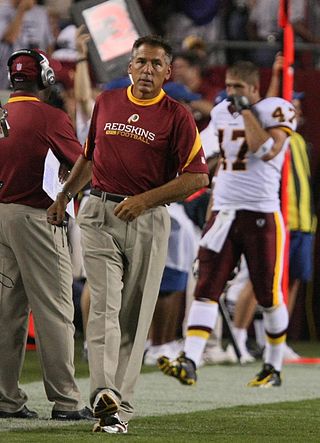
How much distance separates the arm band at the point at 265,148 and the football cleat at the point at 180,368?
5.11ft

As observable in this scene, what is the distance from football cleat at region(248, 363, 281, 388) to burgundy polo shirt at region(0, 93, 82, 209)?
9.71 ft

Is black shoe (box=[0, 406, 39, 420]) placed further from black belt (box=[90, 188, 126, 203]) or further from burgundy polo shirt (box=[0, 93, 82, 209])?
black belt (box=[90, 188, 126, 203])

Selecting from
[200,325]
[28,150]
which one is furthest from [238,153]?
[28,150]

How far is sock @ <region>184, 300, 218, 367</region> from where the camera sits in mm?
9633

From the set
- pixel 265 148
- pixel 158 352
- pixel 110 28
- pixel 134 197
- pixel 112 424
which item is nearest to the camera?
pixel 112 424

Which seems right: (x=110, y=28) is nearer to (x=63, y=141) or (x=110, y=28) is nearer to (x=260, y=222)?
(x=260, y=222)

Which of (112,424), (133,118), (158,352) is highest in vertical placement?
(133,118)

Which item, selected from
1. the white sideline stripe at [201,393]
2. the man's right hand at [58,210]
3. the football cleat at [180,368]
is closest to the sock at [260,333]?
the white sideline stripe at [201,393]

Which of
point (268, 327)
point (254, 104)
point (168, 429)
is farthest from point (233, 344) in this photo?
point (168, 429)

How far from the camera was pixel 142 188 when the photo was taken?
7043 mm

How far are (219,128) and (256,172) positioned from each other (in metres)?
0.42

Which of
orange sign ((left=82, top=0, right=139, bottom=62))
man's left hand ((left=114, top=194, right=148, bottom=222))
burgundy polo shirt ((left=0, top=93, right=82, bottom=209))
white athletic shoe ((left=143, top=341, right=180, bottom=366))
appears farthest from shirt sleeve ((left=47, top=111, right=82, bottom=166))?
white athletic shoe ((left=143, top=341, right=180, bottom=366))

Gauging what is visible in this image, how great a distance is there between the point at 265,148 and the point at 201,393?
5.94 ft

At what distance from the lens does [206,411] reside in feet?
26.8
